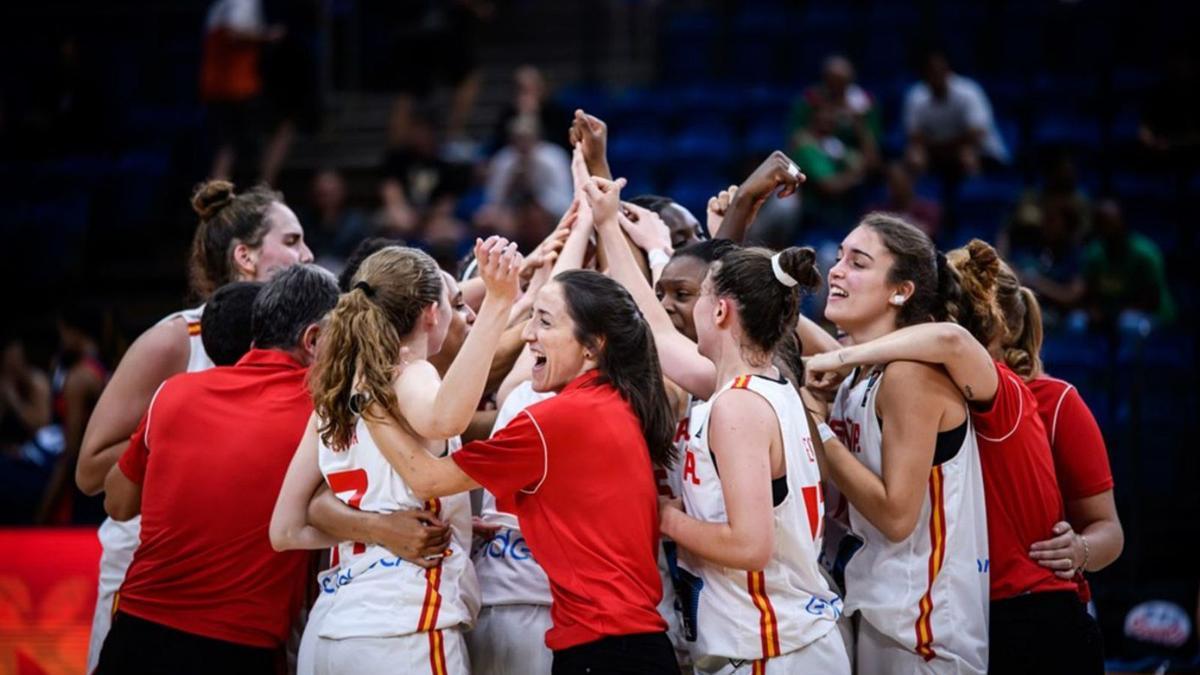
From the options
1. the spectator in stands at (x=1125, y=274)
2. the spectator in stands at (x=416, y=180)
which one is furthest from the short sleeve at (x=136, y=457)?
the spectator in stands at (x=416, y=180)

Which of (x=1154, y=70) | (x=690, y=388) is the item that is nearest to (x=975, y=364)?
(x=690, y=388)

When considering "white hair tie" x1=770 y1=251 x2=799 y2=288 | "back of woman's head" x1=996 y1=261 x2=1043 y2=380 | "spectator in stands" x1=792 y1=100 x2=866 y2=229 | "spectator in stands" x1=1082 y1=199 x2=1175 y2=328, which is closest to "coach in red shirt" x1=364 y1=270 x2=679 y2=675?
"white hair tie" x1=770 y1=251 x2=799 y2=288

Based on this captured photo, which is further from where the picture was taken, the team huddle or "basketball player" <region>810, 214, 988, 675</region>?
"basketball player" <region>810, 214, 988, 675</region>

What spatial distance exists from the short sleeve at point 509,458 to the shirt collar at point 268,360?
850 millimetres

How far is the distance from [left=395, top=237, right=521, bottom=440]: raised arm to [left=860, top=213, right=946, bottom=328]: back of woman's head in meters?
1.17

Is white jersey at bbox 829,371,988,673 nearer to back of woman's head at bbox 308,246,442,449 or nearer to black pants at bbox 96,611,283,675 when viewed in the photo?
back of woman's head at bbox 308,246,442,449

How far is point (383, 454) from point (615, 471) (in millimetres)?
635

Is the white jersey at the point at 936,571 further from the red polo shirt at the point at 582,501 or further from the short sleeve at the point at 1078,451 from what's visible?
the red polo shirt at the point at 582,501

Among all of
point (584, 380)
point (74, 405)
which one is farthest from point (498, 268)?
point (74, 405)

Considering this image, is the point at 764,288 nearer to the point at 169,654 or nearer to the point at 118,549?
the point at 169,654

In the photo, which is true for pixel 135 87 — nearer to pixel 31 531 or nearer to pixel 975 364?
pixel 31 531

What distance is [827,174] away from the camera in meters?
10.1

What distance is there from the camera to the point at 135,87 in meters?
13.1

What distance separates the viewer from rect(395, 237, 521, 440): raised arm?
3.71 metres
